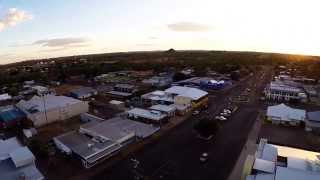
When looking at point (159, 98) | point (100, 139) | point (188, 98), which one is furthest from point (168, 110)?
point (100, 139)

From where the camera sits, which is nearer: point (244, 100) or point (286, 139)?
point (286, 139)

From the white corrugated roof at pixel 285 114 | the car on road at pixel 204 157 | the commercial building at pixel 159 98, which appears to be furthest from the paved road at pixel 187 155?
the commercial building at pixel 159 98

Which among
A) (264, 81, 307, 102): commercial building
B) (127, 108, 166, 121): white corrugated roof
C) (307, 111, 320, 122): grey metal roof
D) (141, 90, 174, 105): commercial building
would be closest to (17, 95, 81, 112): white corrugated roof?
(127, 108, 166, 121): white corrugated roof

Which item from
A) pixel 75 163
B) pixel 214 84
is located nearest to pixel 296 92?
pixel 214 84

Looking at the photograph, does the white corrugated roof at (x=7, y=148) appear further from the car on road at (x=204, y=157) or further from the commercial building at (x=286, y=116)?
the commercial building at (x=286, y=116)

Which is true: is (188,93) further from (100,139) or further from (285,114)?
(100,139)

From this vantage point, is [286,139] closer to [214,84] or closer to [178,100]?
[178,100]
